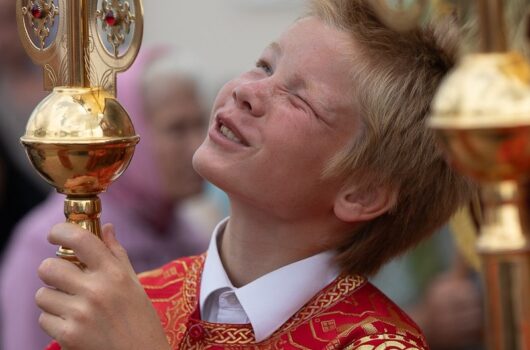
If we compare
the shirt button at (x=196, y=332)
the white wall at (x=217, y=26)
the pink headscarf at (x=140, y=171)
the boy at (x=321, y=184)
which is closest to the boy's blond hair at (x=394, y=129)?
the boy at (x=321, y=184)

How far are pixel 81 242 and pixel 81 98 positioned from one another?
169mm

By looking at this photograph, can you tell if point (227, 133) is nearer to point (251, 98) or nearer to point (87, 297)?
point (251, 98)

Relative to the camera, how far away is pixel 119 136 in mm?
1467

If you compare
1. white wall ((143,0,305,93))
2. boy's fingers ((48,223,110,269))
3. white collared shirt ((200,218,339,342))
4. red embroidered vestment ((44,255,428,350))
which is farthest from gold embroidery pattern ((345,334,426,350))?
white wall ((143,0,305,93))

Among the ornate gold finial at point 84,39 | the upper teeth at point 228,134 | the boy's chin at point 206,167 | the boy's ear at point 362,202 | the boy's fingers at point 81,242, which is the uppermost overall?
the ornate gold finial at point 84,39

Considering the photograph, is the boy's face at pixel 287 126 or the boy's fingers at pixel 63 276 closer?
the boy's fingers at pixel 63 276

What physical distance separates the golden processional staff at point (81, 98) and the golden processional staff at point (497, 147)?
1.69 feet

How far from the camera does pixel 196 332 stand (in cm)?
180

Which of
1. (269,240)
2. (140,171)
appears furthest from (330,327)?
(140,171)

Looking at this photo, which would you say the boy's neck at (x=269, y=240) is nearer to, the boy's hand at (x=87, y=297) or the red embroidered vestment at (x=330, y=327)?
the red embroidered vestment at (x=330, y=327)

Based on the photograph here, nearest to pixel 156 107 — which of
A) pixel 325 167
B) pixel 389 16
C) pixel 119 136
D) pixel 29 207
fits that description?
pixel 29 207

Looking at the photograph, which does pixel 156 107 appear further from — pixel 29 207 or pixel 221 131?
pixel 221 131

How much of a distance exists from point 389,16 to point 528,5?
17.6 inches

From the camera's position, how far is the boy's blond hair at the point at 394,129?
177 cm
